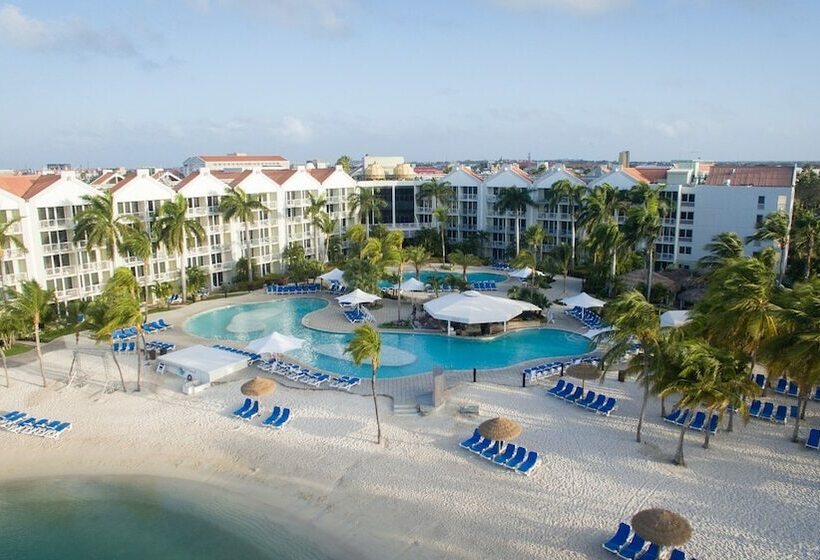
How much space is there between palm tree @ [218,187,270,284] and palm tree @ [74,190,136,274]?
8.59 m

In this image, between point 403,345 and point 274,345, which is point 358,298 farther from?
point 274,345

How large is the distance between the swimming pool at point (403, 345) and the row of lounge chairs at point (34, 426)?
1143cm

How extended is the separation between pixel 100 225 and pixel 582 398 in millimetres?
30653

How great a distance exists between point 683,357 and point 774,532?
5181mm

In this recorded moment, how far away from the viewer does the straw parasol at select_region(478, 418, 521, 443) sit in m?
20.1

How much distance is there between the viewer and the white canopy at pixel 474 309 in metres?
34.1

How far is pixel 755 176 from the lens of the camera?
49344 millimetres

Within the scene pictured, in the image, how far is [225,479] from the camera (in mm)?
20109

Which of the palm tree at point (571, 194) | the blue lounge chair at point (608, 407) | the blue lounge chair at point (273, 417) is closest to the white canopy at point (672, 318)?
the blue lounge chair at point (608, 407)

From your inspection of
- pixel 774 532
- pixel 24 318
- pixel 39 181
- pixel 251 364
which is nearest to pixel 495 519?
pixel 774 532

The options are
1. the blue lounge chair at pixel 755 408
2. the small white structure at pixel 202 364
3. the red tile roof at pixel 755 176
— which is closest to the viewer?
the blue lounge chair at pixel 755 408

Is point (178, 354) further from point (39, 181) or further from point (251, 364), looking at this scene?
point (39, 181)

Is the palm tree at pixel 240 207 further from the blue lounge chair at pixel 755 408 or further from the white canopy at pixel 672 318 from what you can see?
the blue lounge chair at pixel 755 408

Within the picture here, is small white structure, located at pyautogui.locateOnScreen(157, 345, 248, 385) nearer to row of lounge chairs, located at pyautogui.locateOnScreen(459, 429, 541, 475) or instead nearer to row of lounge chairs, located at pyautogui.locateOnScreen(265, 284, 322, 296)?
row of lounge chairs, located at pyautogui.locateOnScreen(459, 429, 541, 475)
